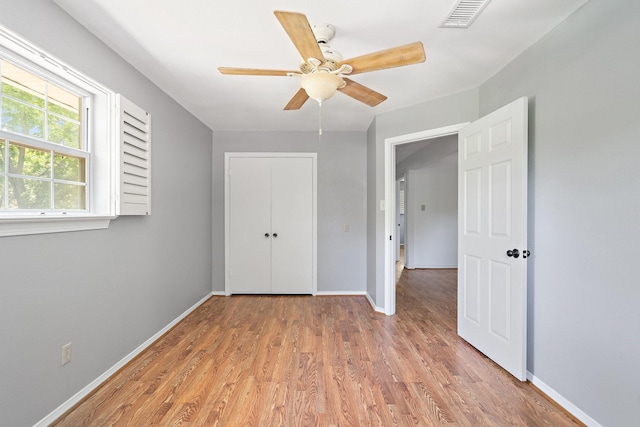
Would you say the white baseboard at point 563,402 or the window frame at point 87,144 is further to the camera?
the white baseboard at point 563,402

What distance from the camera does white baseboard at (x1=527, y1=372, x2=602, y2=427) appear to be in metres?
1.55

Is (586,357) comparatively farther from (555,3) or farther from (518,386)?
(555,3)

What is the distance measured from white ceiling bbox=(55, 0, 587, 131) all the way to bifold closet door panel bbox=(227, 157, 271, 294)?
134cm

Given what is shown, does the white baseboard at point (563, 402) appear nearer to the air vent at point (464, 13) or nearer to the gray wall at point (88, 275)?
the air vent at point (464, 13)

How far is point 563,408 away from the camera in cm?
170

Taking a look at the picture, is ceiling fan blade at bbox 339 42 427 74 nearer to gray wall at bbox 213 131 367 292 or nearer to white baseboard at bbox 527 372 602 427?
white baseboard at bbox 527 372 602 427

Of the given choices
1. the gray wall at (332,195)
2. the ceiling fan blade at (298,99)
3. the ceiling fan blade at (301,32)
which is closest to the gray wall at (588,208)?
the ceiling fan blade at (301,32)

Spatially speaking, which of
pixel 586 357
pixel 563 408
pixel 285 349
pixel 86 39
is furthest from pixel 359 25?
pixel 563 408

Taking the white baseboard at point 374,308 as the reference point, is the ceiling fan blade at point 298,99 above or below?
above

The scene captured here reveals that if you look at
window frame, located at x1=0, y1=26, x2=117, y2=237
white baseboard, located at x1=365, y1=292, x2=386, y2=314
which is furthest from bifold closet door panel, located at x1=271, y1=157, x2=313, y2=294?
window frame, located at x1=0, y1=26, x2=117, y2=237

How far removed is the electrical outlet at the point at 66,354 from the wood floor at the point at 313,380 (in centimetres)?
32

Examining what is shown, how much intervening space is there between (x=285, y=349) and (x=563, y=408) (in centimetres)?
194

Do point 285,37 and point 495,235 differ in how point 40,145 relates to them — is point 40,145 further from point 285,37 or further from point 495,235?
point 495,235

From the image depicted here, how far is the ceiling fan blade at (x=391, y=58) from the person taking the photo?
1430 millimetres
